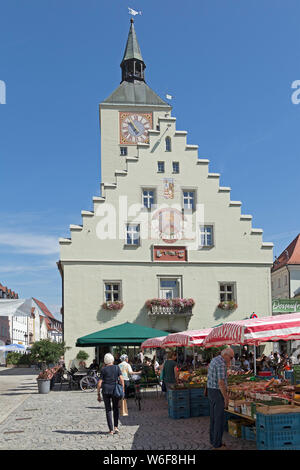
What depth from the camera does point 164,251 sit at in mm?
34094

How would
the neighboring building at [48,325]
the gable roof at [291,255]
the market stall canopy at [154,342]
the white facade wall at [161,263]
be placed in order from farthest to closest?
the neighboring building at [48,325] → the gable roof at [291,255] → the white facade wall at [161,263] → the market stall canopy at [154,342]

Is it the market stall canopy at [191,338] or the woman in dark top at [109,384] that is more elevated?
the market stall canopy at [191,338]

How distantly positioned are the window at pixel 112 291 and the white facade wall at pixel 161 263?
36 cm

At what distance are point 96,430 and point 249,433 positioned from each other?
362cm

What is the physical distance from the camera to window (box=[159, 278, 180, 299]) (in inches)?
1340

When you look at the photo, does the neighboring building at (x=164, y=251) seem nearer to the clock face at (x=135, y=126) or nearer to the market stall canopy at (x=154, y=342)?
the clock face at (x=135, y=126)

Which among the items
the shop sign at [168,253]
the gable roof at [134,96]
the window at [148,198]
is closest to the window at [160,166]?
the window at [148,198]

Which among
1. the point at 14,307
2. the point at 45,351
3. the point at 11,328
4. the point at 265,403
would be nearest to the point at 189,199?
the point at 14,307

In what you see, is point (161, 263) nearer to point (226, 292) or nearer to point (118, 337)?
point (226, 292)

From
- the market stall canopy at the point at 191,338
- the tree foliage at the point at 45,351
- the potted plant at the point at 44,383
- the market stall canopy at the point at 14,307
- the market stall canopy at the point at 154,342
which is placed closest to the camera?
the market stall canopy at the point at 191,338

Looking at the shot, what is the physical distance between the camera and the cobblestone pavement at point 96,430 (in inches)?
402

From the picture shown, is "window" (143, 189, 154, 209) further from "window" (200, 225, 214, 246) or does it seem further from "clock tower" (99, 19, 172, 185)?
"clock tower" (99, 19, 172, 185)

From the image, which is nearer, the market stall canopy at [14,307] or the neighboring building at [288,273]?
Answer: the market stall canopy at [14,307]

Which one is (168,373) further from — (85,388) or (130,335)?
(85,388)
